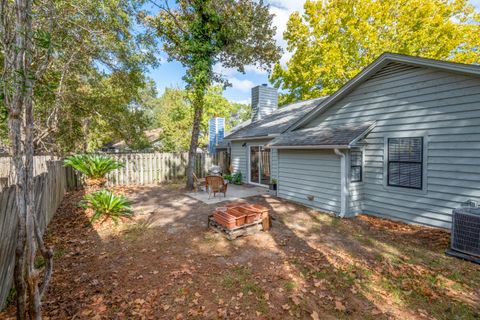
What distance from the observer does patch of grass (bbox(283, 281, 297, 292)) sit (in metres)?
3.45

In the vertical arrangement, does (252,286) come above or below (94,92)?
below

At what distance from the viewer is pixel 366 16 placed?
18.1 meters

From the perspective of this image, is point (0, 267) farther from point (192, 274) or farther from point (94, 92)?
point (94, 92)

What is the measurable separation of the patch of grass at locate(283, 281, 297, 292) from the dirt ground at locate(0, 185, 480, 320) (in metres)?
0.02

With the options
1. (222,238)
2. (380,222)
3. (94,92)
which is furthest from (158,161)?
(380,222)

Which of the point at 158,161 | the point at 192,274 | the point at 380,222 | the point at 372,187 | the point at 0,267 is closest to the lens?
the point at 0,267

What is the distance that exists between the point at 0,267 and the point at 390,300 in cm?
495

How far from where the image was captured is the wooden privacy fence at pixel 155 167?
11820mm

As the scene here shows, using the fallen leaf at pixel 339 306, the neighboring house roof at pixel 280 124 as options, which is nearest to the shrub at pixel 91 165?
the neighboring house roof at pixel 280 124

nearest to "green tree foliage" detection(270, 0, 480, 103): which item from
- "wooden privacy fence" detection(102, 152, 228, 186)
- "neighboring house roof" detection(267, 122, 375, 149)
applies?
"wooden privacy fence" detection(102, 152, 228, 186)

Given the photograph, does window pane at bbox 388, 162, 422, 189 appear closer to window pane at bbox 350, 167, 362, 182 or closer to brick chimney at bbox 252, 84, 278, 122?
window pane at bbox 350, 167, 362, 182

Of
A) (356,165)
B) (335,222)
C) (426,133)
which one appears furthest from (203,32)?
(335,222)

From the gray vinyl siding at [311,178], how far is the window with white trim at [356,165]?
443mm

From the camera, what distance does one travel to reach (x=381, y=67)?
6.76m
